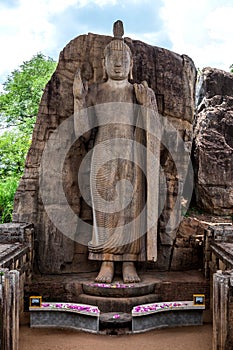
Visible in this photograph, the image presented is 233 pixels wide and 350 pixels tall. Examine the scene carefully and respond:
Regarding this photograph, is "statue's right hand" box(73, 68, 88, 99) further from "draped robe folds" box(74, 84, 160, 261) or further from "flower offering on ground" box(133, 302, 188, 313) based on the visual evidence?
"flower offering on ground" box(133, 302, 188, 313)

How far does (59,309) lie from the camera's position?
5.37m

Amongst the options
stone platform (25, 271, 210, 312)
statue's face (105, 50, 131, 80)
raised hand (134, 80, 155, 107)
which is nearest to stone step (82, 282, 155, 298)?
stone platform (25, 271, 210, 312)

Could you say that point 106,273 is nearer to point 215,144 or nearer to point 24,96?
point 215,144

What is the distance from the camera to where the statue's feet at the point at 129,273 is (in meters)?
5.97

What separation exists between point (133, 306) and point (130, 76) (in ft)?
10.4

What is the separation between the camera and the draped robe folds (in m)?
6.25

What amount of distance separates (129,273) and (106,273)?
0.30 m

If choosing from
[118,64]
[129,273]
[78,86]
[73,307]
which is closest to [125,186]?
[129,273]

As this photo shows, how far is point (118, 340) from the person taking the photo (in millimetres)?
5051

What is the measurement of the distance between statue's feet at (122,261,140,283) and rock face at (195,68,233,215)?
3202 millimetres

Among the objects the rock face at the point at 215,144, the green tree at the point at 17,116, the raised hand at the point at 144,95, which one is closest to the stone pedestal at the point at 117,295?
the raised hand at the point at 144,95

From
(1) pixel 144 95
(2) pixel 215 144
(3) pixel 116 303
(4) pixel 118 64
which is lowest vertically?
(3) pixel 116 303

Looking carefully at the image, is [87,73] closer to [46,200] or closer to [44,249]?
[46,200]

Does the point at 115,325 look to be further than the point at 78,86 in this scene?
No
